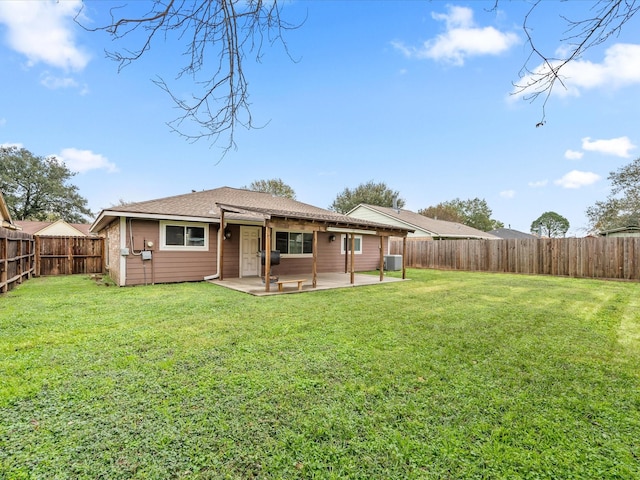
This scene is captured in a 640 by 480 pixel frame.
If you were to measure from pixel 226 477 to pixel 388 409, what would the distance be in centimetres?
128

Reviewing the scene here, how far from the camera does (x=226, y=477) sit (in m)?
1.69

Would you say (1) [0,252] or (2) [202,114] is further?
(1) [0,252]

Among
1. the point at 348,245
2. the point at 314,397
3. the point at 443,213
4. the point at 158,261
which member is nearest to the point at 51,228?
the point at 158,261

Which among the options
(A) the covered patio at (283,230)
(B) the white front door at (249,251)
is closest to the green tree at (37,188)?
(B) the white front door at (249,251)

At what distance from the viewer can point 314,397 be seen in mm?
2555

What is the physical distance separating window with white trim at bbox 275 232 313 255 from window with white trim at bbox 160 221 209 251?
101 inches

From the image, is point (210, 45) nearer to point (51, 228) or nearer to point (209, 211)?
point (209, 211)

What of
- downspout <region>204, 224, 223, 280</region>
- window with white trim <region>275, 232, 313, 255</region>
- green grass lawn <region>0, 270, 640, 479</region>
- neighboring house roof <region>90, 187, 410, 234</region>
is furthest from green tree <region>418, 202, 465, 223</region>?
green grass lawn <region>0, 270, 640, 479</region>

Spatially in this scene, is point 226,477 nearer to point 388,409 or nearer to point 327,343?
Result: point 388,409

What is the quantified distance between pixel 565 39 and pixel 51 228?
3532 centimetres

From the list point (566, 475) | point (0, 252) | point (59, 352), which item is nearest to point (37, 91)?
point (0, 252)

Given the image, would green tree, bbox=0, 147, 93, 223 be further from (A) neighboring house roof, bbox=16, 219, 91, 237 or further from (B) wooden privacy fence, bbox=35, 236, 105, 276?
(B) wooden privacy fence, bbox=35, 236, 105, 276

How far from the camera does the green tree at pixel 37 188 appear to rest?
89.5 feet

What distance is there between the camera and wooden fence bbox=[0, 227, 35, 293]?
24.0 ft
